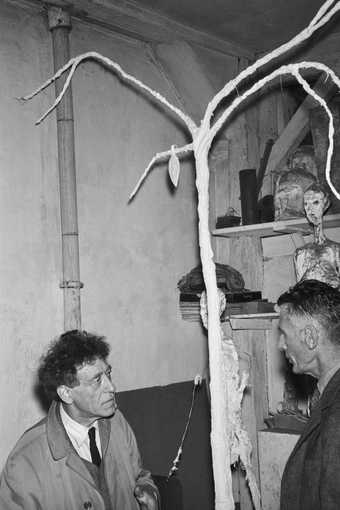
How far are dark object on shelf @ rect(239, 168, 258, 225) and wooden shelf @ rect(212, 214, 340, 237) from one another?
75 millimetres

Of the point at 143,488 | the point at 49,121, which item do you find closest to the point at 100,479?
the point at 143,488

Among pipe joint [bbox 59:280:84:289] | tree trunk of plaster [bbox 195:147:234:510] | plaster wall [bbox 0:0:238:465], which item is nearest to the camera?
tree trunk of plaster [bbox 195:147:234:510]

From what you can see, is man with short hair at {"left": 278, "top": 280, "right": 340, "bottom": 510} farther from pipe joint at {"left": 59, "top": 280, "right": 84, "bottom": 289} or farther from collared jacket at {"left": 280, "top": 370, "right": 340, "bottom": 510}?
pipe joint at {"left": 59, "top": 280, "right": 84, "bottom": 289}

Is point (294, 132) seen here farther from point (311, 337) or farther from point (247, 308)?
point (311, 337)

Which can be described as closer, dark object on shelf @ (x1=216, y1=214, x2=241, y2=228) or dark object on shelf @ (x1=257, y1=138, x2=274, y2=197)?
dark object on shelf @ (x1=216, y1=214, x2=241, y2=228)

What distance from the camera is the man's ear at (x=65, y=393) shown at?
2.57 metres

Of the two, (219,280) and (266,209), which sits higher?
(266,209)

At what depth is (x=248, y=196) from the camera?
385 centimetres

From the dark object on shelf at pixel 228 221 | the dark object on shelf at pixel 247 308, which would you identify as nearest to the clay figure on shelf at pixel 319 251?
the dark object on shelf at pixel 247 308

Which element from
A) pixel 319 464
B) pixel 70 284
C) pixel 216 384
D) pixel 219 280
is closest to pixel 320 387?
pixel 319 464

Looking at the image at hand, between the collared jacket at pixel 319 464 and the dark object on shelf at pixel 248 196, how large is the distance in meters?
1.87

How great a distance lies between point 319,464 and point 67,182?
1.88 metres

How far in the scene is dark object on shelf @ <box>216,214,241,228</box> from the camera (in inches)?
155

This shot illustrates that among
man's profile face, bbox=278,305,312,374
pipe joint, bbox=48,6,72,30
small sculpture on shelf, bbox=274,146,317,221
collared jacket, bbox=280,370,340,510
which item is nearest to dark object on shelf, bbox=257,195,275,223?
small sculpture on shelf, bbox=274,146,317,221
